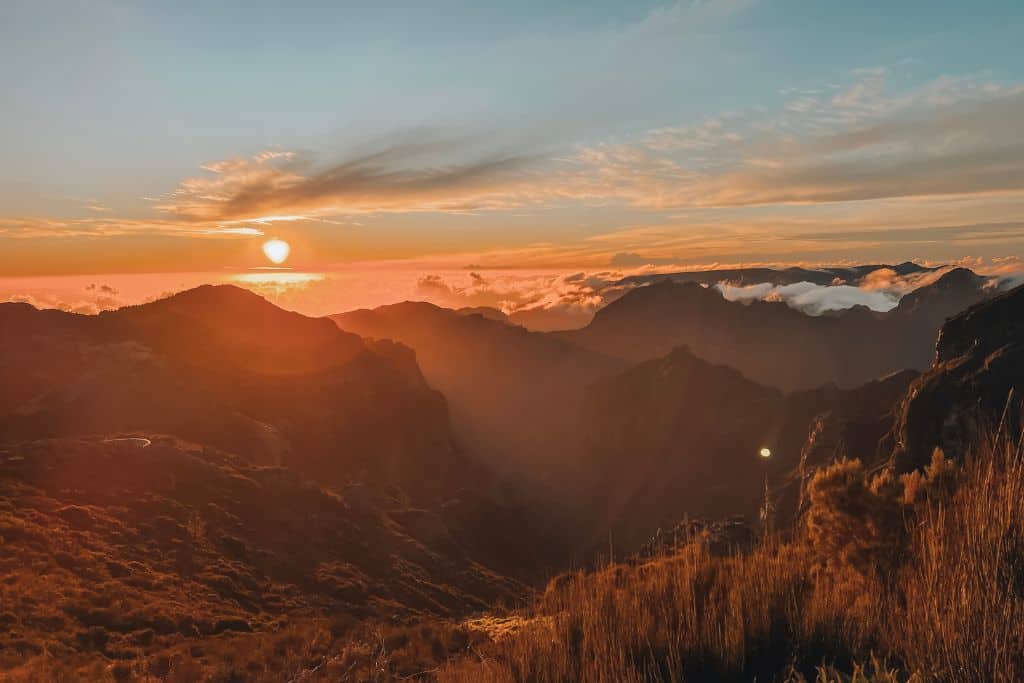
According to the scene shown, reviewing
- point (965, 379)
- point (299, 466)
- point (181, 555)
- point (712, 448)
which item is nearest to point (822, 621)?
point (181, 555)

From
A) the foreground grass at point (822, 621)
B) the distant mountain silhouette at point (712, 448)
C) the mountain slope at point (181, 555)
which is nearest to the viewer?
the foreground grass at point (822, 621)

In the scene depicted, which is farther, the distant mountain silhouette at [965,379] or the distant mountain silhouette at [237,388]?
the distant mountain silhouette at [237,388]

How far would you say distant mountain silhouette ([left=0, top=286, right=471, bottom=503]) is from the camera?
79125 mm

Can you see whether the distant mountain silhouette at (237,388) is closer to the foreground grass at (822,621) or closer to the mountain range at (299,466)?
the mountain range at (299,466)

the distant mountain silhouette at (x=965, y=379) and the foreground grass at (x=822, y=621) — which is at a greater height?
the foreground grass at (x=822, y=621)

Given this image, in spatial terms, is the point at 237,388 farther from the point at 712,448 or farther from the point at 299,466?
the point at 712,448

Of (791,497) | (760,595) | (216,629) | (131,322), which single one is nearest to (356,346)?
(131,322)

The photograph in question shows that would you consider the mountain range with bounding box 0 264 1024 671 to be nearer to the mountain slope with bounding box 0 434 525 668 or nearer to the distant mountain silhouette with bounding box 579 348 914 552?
the mountain slope with bounding box 0 434 525 668

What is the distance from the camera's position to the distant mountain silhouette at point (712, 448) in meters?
123

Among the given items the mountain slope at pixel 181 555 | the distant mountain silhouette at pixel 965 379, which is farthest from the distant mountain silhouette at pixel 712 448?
the mountain slope at pixel 181 555

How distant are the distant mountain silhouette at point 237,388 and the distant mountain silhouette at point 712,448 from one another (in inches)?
1785

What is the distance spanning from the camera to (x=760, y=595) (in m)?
5.16

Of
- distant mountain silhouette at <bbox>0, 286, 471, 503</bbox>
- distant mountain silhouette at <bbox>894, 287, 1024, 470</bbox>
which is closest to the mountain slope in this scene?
distant mountain silhouette at <bbox>0, 286, 471, 503</bbox>

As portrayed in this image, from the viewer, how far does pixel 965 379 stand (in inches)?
2591
